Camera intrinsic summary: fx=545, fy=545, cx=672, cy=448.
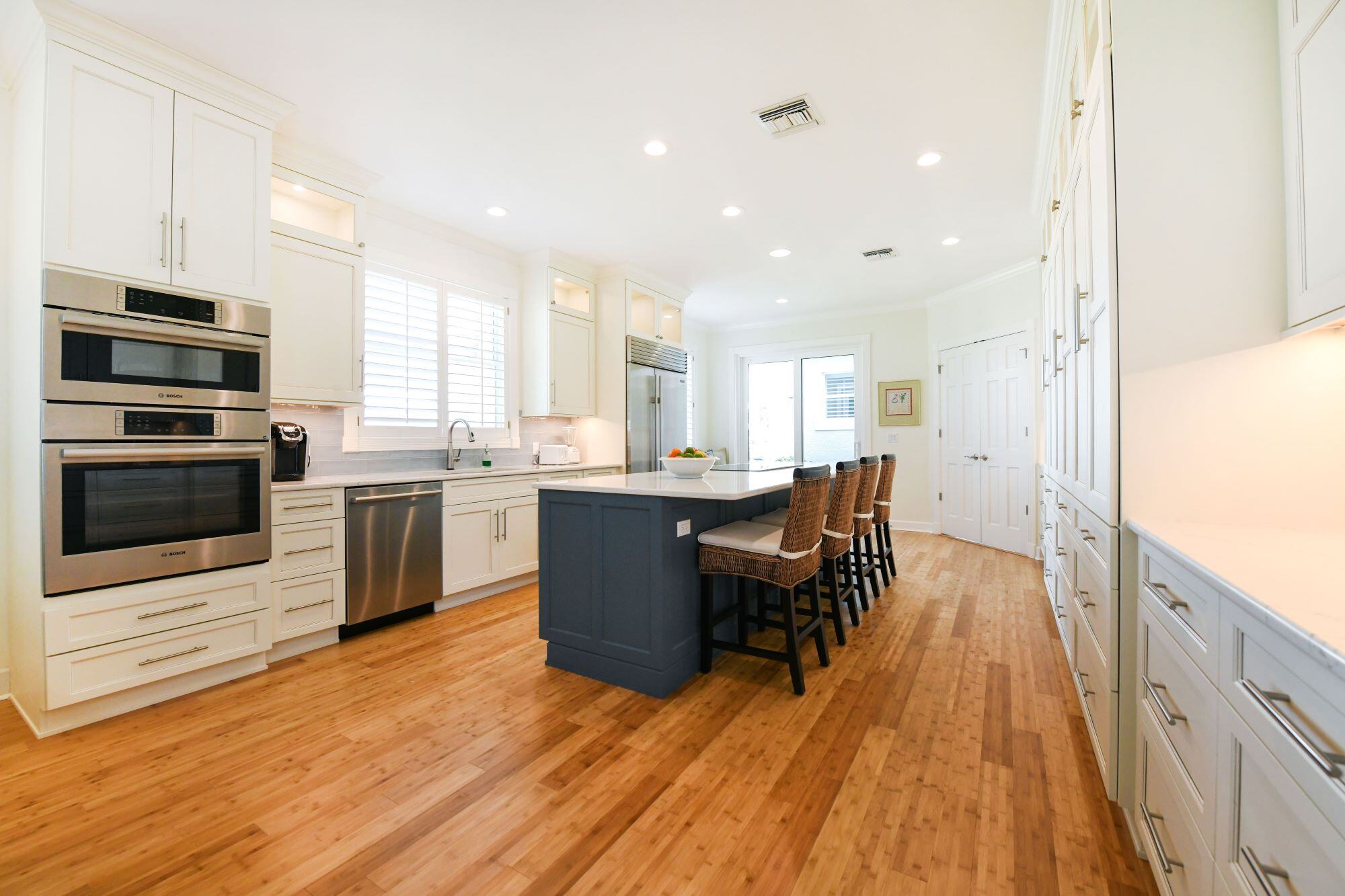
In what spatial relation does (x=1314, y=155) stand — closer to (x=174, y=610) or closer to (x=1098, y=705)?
(x=1098, y=705)

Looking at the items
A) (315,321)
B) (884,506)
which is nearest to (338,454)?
(315,321)

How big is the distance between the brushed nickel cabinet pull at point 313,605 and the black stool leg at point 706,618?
6.82 feet

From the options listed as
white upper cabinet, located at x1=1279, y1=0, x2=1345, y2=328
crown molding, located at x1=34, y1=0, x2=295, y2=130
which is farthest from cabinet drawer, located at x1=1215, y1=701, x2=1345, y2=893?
crown molding, located at x1=34, y1=0, x2=295, y2=130

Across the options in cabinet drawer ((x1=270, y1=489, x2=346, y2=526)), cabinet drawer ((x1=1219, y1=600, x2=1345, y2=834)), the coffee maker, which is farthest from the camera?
the coffee maker

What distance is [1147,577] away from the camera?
1402 mm

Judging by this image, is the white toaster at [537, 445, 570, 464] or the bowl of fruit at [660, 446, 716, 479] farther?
the white toaster at [537, 445, 570, 464]

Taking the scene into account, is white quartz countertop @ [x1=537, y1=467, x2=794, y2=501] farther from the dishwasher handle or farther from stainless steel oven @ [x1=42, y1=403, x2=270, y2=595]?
stainless steel oven @ [x1=42, y1=403, x2=270, y2=595]

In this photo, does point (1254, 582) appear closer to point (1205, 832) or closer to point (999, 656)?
point (1205, 832)

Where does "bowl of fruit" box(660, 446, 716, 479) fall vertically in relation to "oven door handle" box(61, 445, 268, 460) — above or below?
below

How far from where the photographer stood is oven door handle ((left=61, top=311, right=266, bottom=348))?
2.16 metres

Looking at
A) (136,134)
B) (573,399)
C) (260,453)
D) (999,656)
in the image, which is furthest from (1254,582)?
(573,399)

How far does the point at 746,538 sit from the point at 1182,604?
1574 millimetres

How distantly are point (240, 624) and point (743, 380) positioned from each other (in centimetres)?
630

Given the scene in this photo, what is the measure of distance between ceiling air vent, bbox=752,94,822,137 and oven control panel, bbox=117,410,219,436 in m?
3.02
